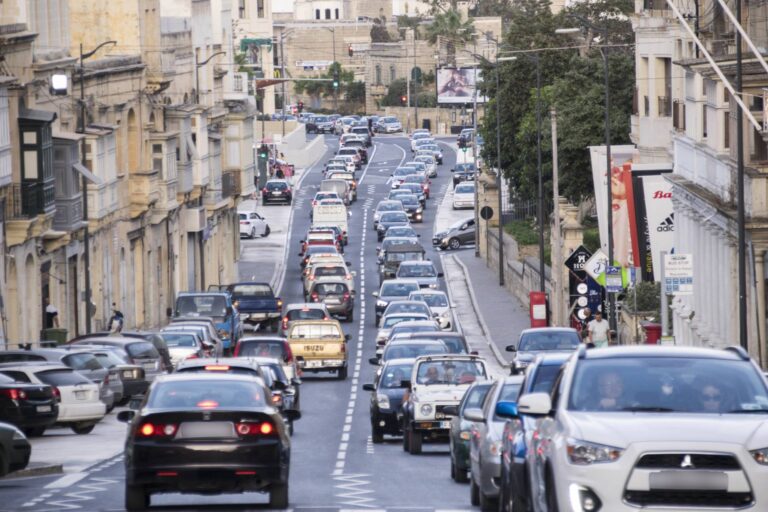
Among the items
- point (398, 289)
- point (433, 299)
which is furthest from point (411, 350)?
point (398, 289)

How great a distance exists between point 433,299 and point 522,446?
1814 inches

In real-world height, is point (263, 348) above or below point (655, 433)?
below

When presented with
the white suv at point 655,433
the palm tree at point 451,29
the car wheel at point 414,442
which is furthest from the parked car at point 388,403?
the palm tree at point 451,29

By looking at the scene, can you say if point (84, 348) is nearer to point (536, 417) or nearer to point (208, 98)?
point (536, 417)

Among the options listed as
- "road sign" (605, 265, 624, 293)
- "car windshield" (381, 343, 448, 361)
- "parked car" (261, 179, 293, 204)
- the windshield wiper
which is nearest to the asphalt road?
"car windshield" (381, 343, 448, 361)

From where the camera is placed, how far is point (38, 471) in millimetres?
26859

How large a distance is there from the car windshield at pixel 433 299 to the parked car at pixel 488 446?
4008 centimetres

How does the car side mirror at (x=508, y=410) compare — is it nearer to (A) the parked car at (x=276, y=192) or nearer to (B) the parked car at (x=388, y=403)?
Answer: (B) the parked car at (x=388, y=403)

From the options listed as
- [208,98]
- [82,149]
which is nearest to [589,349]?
[82,149]

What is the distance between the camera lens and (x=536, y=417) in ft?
49.8

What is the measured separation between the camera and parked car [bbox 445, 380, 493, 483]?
24125mm

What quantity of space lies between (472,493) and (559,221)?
40182 millimetres

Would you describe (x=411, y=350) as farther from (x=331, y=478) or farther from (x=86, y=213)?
(x=86, y=213)

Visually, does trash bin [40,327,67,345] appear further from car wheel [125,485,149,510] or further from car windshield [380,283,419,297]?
car wheel [125,485,149,510]
